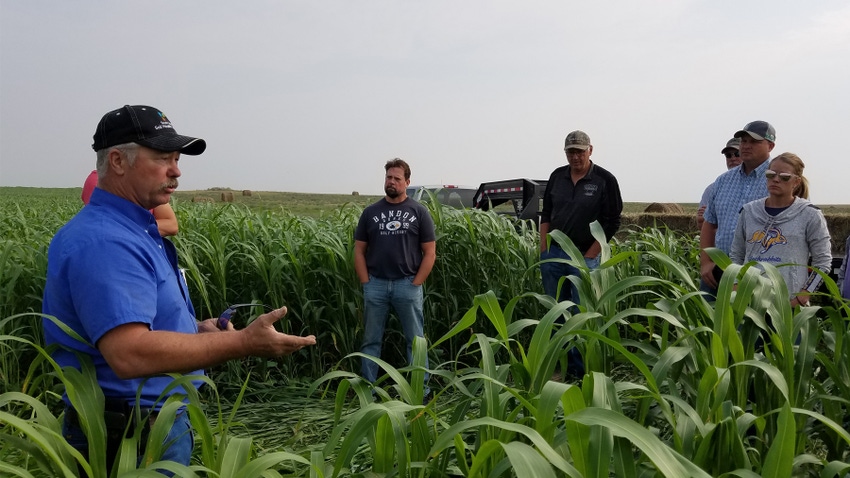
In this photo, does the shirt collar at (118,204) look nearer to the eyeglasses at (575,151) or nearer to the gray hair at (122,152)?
the gray hair at (122,152)

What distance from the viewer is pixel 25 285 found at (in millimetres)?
4262

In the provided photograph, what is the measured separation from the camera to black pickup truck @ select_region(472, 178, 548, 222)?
796 cm

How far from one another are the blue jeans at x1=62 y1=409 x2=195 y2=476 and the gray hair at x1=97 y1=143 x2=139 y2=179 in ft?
2.09

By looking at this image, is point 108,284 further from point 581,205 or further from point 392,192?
point 581,205

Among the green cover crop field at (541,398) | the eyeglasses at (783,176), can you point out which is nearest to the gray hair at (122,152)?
the green cover crop field at (541,398)

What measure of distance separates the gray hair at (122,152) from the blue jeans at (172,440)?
2.09 ft

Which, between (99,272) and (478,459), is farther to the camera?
(99,272)

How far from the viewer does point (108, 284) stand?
59.6 inches

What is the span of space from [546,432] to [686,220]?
33.1 ft

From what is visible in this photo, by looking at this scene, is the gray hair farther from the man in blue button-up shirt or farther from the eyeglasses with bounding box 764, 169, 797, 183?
the man in blue button-up shirt

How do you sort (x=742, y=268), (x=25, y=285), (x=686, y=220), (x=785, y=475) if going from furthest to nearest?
(x=686, y=220) < (x=25, y=285) < (x=742, y=268) < (x=785, y=475)

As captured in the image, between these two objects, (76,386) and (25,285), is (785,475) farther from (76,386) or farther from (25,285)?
(25,285)

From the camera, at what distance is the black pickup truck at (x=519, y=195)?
313 inches

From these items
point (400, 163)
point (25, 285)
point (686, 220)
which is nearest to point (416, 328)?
point (400, 163)
